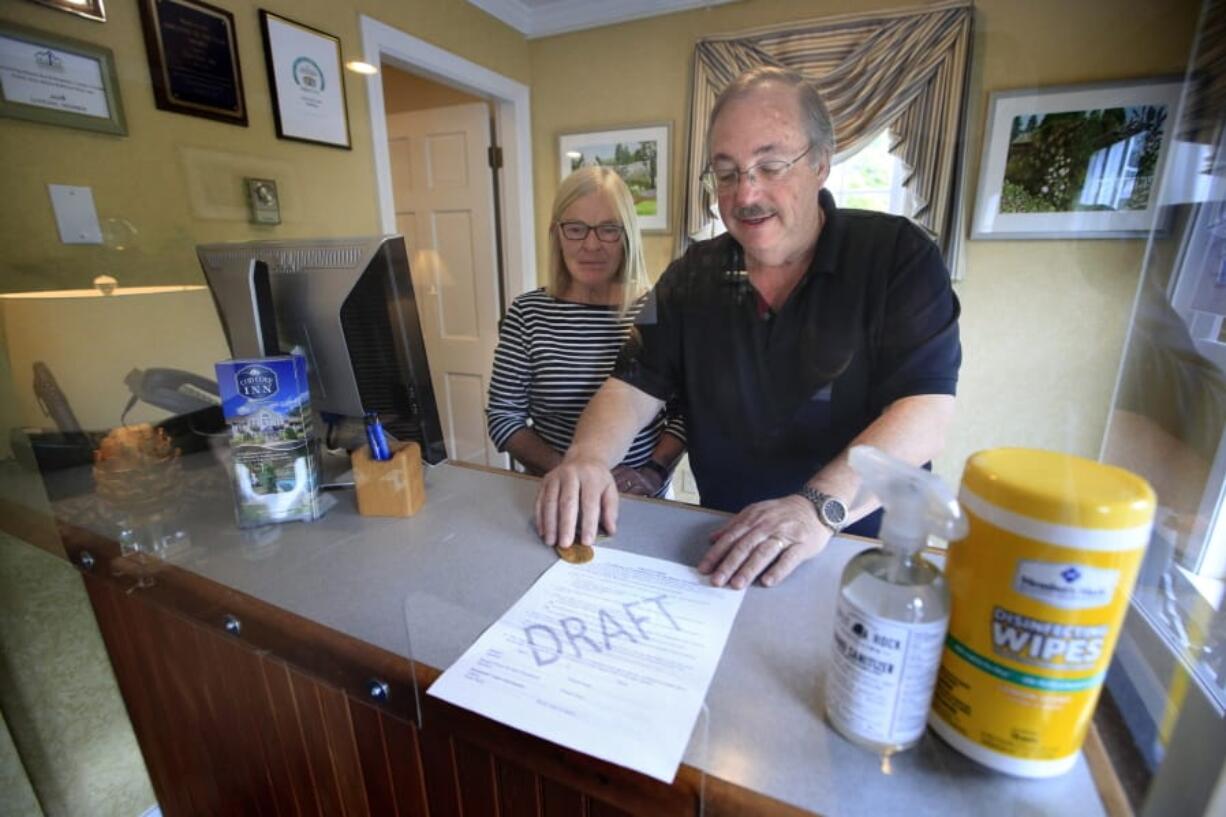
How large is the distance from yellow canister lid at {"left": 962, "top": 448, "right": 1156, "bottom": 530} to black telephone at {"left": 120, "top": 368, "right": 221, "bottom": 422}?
1.16m

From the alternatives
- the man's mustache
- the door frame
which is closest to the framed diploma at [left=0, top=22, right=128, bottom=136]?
the door frame

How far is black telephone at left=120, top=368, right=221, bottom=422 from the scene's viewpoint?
993 millimetres

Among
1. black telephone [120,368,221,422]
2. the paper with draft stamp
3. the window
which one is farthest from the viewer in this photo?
black telephone [120,368,221,422]

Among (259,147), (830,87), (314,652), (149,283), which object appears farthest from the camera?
(259,147)

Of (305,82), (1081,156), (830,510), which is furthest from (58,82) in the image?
(1081,156)

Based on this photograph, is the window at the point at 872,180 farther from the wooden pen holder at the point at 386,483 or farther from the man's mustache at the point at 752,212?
the wooden pen holder at the point at 386,483

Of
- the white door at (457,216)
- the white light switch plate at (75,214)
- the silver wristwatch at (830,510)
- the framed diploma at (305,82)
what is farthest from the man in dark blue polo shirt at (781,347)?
the framed diploma at (305,82)

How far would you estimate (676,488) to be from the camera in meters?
1.03

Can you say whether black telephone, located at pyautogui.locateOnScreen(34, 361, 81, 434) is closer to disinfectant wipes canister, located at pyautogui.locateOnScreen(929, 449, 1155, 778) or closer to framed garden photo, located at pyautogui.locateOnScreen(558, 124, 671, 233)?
framed garden photo, located at pyautogui.locateOnScreen(558, 124, 671, 233)

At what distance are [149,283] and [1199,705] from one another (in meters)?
1.62

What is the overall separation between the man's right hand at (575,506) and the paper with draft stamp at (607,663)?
0.07 meters

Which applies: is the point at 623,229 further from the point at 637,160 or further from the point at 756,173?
the point at 756,173

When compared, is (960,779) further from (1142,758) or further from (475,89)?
(475,89)

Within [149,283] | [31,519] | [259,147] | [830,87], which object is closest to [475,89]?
[259,147]
